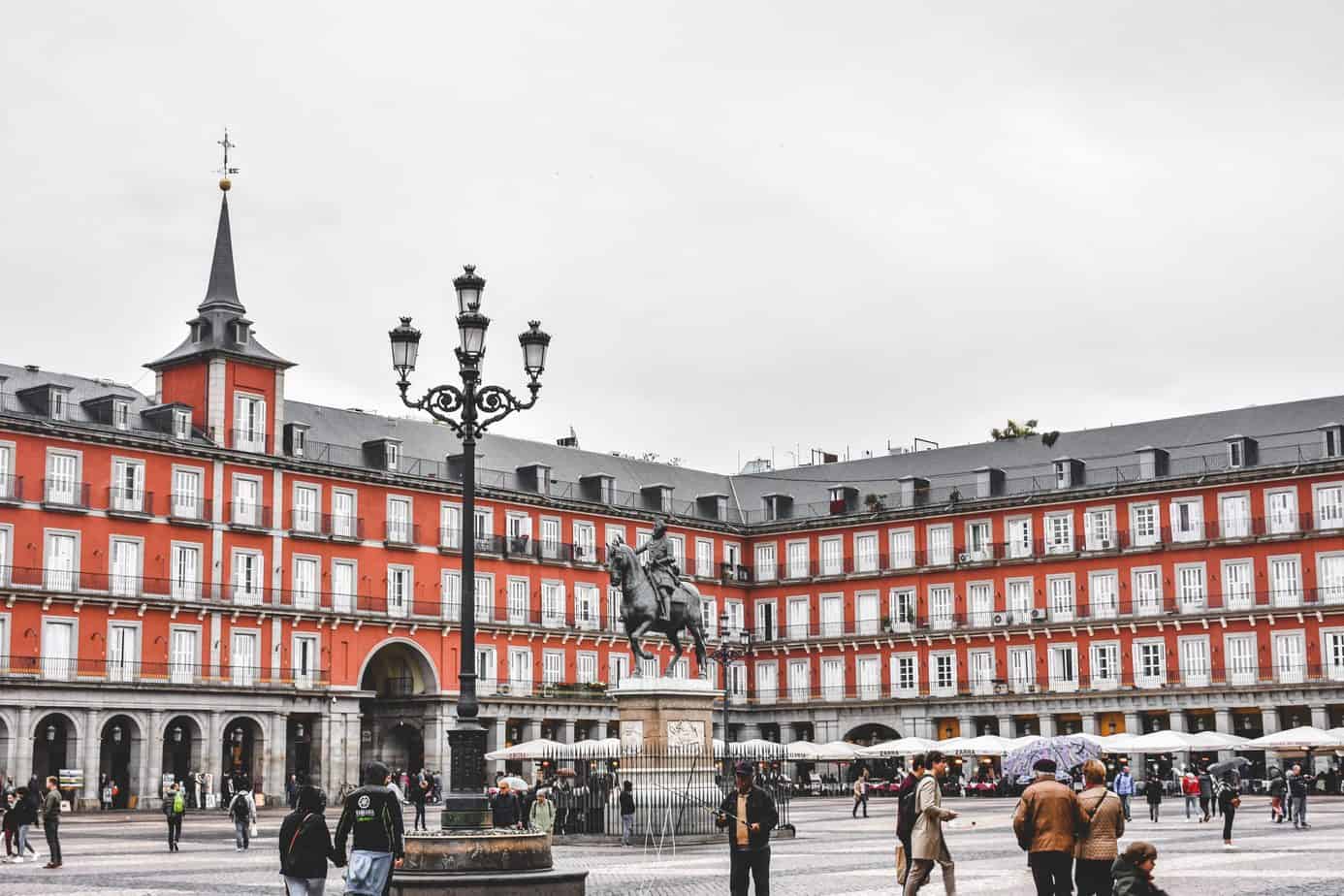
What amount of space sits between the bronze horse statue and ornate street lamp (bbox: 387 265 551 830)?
1272 centimetres

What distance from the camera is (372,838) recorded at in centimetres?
1430

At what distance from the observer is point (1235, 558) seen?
70.1 metres

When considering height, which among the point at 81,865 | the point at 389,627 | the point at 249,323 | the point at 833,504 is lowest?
the point at 81,865

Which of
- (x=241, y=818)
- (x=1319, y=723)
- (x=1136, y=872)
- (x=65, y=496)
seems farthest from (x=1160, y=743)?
(x=1136, y=872)

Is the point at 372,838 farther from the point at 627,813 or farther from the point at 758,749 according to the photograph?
the point at 758,749

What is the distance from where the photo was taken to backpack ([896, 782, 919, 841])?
→ 56.8ft

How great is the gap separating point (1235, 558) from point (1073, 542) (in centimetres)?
707

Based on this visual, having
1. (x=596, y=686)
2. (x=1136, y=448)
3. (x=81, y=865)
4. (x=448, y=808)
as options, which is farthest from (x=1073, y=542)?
(x=448, y=808)

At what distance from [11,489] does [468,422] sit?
4321 centimetres

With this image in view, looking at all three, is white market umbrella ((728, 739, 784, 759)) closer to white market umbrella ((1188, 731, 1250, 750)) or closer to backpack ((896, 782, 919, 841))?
white market umbrella ((1188, 731, 1250, 750))

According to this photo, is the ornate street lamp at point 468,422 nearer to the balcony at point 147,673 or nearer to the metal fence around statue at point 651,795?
the metal fence around statue at point 651,795

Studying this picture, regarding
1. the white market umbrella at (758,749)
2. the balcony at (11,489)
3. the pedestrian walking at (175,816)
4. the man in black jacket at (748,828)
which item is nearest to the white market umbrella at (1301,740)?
the white market umbrella at (758,749)

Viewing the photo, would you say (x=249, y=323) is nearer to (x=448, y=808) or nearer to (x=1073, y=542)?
(x=1073, y=542)

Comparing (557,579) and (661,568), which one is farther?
(557,579)
